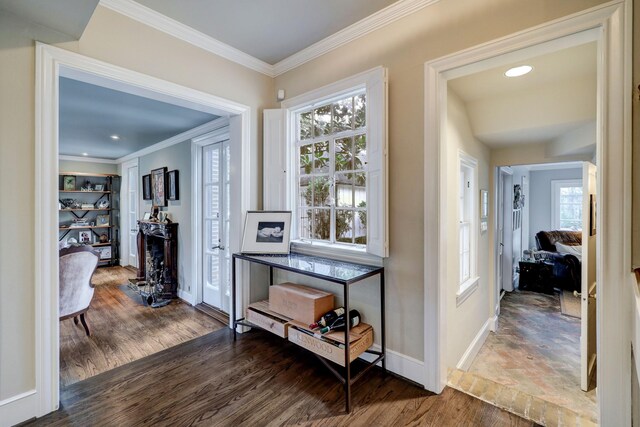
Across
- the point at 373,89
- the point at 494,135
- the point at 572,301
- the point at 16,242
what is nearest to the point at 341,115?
the point at 373,89

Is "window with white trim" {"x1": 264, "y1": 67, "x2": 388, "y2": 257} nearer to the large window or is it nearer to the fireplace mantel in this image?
the large window

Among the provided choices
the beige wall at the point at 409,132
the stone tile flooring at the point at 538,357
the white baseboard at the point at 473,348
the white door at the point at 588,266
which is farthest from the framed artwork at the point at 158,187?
the white door at the point at 588,266

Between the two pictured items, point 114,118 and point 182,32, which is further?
point 114,118

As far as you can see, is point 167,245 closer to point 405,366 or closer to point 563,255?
point 405,366

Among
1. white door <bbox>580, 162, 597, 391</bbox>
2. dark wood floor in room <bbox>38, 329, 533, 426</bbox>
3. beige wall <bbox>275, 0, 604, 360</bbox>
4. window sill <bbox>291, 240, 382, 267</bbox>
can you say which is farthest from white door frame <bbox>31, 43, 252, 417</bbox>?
white door <bbox>580, 162, 597, 391</bbox>

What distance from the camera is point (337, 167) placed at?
101 inches

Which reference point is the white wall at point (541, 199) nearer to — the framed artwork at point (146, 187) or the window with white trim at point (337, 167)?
the window with white trim at point (337, 167)

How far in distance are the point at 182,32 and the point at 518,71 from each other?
8.65ft

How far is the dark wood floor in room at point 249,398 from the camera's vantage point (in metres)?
1.72

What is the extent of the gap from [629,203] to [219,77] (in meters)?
2.90

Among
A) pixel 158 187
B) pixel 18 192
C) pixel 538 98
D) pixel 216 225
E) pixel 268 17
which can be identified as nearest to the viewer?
pixel 18 192

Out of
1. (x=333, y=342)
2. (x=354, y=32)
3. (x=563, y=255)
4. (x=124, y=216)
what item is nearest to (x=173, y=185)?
(x=124, y=216)

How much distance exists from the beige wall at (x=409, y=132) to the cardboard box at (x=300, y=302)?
513 mm

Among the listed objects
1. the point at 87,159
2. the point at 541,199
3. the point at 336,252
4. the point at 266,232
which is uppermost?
the point at 87,159
